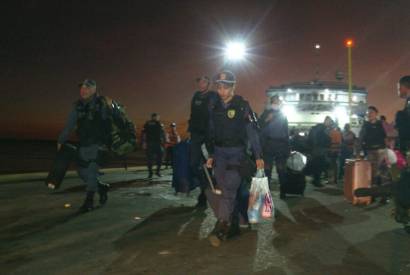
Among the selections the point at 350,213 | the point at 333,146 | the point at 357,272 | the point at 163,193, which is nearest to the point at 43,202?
the point at 163,193

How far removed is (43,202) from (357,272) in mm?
5935

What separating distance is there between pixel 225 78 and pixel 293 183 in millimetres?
4502

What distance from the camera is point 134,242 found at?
17.6ft

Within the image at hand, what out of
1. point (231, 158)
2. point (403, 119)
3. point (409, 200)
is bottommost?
point (409, 200)

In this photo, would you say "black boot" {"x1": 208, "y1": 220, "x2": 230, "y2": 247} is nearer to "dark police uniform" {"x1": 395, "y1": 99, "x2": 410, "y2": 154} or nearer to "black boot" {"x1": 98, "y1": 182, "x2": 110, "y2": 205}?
"dark police uniform" {"x1": 395, "y1": 99, "x2": 410, "y2": 154}

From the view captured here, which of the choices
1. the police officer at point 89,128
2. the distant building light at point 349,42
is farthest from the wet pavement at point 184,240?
the distant building light at point 349,42

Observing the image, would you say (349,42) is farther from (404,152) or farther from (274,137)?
(404,152)

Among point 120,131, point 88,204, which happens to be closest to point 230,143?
point 120,131

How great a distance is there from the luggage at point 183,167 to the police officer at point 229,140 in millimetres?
2878

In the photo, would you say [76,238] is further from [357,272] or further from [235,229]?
[357,272]

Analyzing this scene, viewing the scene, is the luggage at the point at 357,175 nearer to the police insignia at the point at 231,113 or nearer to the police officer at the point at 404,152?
the police officer at the point at 404,152

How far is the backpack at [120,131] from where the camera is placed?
7.45m

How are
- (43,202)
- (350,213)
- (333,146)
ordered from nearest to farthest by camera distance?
(350,213), (43,202), (333,146)

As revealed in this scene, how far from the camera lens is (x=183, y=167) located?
8.70 meters
